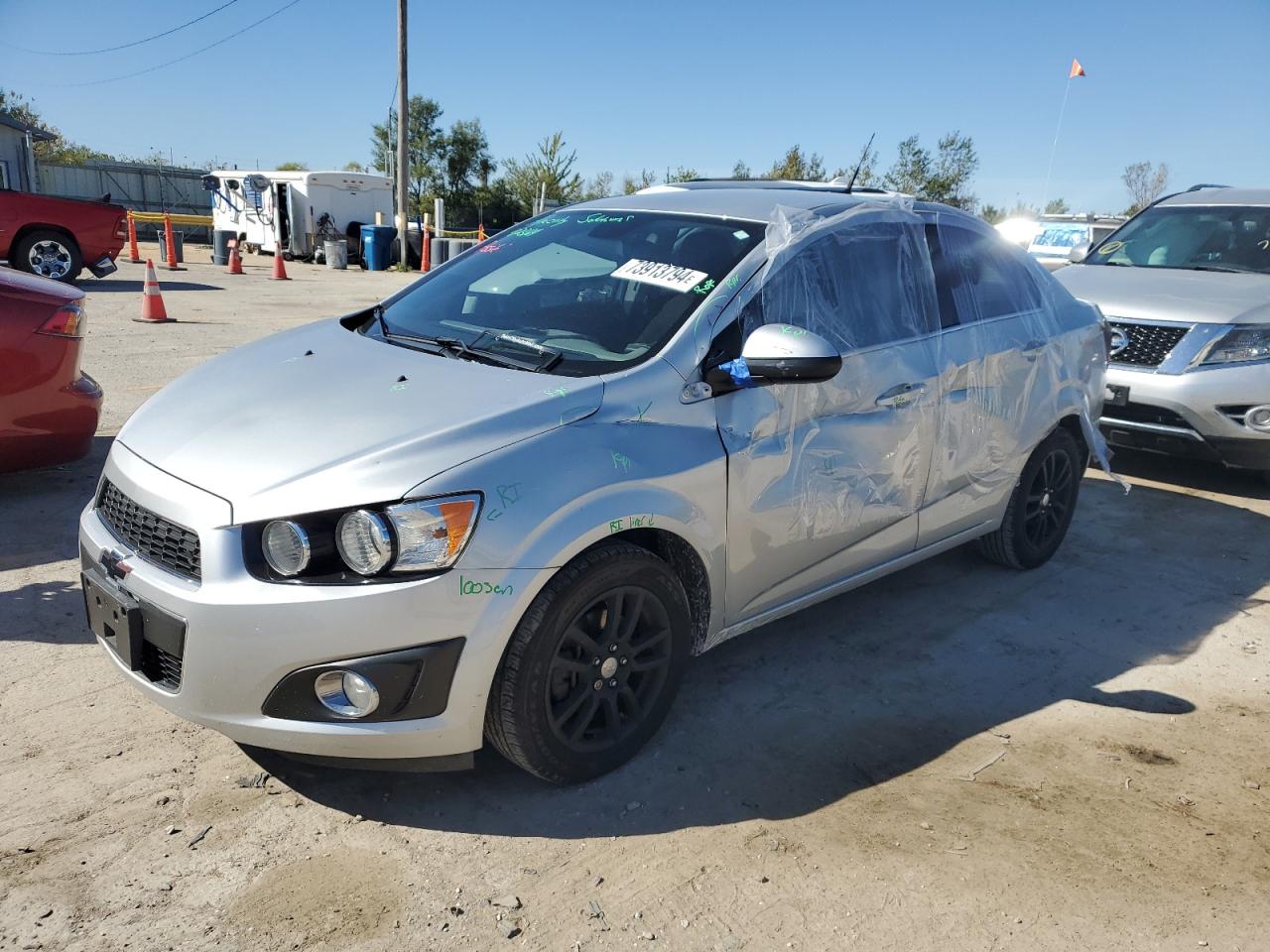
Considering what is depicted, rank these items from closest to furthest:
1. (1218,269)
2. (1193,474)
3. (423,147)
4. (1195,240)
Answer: (1218,269) < (1193,474) < (1195,240) < (423,147)

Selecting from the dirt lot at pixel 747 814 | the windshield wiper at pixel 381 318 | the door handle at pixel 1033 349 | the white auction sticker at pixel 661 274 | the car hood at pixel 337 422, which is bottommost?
the dirt lot at pixel 747 814

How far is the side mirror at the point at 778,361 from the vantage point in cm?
293

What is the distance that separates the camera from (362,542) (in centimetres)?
238

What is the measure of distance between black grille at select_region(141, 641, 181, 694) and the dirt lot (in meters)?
0.40

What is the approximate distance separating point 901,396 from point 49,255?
13.9 m

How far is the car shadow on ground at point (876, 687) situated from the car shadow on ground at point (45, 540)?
1.36 m

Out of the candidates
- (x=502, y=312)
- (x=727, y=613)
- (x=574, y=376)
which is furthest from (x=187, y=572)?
(x=727, y=613)

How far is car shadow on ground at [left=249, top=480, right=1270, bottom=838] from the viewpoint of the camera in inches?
110

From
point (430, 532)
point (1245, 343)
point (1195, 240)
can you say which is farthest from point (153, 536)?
point (1195, 240)

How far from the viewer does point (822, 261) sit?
137 inches

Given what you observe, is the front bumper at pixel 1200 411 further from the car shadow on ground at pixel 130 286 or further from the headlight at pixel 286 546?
the car shadow on ground at pixel 130 286

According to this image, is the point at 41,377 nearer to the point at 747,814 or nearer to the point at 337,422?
the point at 337,422

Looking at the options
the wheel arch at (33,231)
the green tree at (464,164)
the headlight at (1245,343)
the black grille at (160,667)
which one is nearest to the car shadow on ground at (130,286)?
the wheel arch at (33,231)

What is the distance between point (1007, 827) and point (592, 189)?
39748 mm
